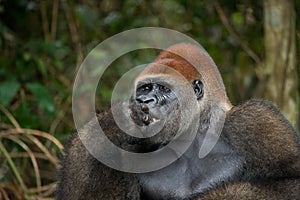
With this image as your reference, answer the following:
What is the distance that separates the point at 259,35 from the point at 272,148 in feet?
11.6

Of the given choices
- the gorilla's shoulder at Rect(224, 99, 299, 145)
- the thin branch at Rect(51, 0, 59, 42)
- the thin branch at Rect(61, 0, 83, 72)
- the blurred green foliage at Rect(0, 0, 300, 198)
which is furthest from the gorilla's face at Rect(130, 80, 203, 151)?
the thin branch at Rect(51, 0, 59, 42)

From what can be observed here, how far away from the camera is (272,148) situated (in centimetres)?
409

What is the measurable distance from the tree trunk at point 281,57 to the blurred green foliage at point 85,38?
1.65 feet

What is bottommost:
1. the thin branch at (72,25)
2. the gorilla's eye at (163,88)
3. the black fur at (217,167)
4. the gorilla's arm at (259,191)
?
the gorilla's arm at (259,191)

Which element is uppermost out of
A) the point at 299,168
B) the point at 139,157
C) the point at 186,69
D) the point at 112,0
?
the point at 112,0

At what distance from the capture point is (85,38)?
25.7 feet

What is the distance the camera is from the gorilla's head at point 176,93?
13.4 feet

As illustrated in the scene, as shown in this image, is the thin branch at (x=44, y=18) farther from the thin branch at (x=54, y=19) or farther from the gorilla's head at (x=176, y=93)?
the gorilla's head at (x=176, y=93)

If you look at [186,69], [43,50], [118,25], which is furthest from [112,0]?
[186,69]

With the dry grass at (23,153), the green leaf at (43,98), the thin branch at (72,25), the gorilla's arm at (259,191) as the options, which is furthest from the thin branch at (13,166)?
the gorilla's arm at (259,191)

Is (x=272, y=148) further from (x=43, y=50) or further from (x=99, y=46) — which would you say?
(x=99, y=46)

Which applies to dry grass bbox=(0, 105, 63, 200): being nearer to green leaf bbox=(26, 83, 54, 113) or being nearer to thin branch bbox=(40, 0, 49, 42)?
green leaf bbox=(26, 83, 54, 113)

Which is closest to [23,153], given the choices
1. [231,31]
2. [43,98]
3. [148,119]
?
[43,98]

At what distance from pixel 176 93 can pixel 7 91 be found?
7.55ft
